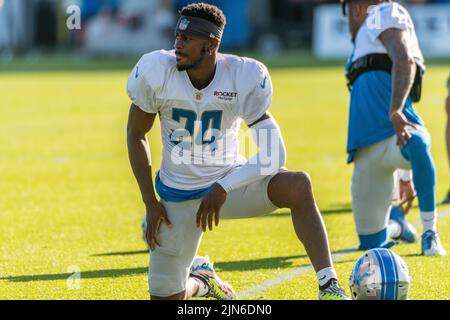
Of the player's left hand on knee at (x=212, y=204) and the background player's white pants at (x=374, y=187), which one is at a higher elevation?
the player's left hand on knee at (x=212, y=204)

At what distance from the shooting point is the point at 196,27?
562cm

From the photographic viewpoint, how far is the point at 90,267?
6.89 metres

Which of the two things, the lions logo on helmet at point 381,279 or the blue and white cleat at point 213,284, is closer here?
the lions logo on helmet at point 381,279

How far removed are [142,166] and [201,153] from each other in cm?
34

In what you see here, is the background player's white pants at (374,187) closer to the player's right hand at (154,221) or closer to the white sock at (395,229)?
the white sock at (395,229)

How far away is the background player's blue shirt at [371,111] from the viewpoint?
7.35 meters

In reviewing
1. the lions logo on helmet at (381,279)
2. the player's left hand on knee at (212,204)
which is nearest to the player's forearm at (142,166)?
the player's left hand on knee at (212,204)

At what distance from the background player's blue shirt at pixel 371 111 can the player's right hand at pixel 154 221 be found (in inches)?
85.3

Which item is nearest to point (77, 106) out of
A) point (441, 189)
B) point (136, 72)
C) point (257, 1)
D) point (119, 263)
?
point (441, 189)

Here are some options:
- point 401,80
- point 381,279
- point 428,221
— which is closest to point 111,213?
point 428,221

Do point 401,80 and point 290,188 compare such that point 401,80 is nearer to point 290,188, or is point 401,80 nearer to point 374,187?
point 374,187

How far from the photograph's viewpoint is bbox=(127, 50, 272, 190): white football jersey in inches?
223
